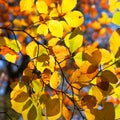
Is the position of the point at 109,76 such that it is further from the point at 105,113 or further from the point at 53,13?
the point at 53,13

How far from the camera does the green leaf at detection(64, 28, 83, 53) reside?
1523 millimetres

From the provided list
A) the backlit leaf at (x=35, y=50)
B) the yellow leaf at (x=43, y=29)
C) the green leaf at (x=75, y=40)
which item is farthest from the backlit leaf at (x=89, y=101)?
the yellow leaf at (x=43, y=29)

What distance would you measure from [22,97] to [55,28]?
0.41 metres

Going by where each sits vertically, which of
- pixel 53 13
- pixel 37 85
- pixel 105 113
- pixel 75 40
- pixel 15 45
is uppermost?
pixel 53 13

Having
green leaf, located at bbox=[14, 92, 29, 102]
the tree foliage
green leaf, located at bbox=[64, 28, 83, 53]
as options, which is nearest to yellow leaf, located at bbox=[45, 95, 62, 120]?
the tree foliage

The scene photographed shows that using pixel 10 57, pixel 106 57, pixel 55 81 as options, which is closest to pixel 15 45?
pixel 10 57

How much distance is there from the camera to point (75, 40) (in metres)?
1.54

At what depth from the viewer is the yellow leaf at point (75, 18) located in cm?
168

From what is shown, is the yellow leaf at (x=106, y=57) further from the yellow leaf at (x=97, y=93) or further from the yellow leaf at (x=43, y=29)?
the yellow leaf at (x=43, y=29)

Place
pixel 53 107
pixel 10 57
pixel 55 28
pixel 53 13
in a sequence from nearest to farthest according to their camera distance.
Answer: pixel 53 107 → pixel 55 28 → pixel 53 13 → pixel 10 57

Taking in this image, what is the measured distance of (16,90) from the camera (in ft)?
5.27

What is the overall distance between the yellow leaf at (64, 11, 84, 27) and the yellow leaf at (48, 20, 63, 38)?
2.4 inches

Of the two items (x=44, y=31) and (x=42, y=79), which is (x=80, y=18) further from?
(x=42, y=79)

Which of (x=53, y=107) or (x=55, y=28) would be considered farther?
(x=55, y=28)
